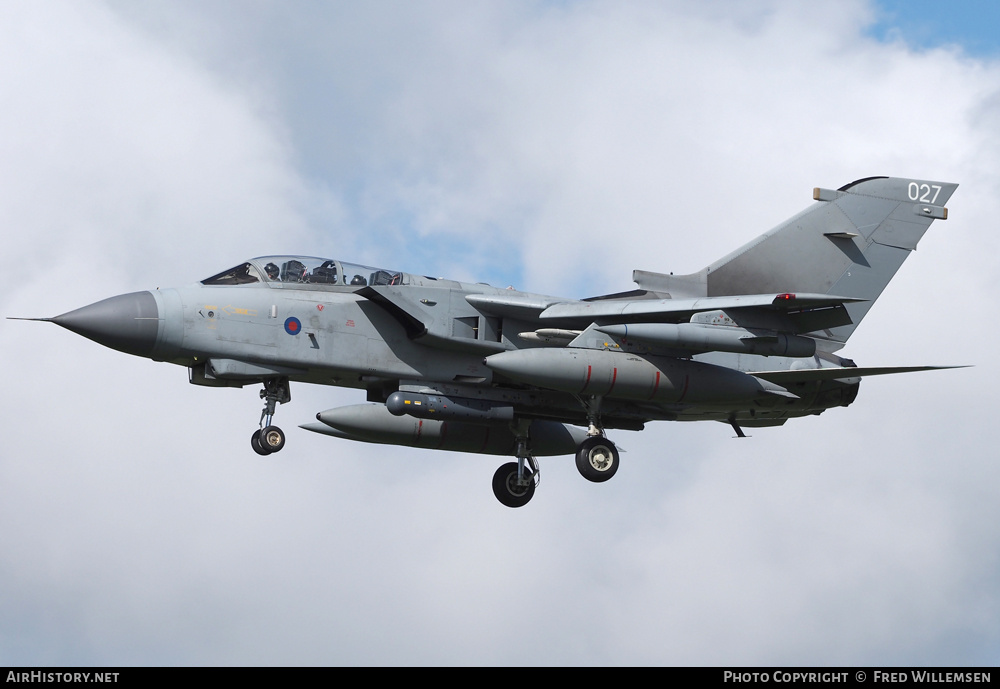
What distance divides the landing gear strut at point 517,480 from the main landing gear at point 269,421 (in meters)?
4.53

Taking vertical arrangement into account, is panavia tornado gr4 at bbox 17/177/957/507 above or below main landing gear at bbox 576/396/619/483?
above

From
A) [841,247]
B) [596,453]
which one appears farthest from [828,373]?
[596,453]

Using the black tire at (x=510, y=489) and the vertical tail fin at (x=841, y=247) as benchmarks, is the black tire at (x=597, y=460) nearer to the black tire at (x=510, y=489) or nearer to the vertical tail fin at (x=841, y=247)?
the black tire at (x=510, y=489)

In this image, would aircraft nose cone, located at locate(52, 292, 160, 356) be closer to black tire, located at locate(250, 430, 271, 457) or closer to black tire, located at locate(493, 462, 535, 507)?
black tire, located at locate(250, 430, 271, 457)

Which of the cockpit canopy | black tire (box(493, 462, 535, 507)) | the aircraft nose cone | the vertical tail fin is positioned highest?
the vertical tail fin

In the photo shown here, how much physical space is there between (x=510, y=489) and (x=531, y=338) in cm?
377

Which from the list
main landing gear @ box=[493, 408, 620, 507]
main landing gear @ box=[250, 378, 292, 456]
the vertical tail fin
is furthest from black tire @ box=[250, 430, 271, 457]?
→ the vertical tail fin

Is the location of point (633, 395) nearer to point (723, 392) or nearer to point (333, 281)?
point (723, 392)

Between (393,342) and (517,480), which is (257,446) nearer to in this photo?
(393,342)

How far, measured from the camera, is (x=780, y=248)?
22625 millimetres

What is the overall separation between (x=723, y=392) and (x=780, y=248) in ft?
11.2

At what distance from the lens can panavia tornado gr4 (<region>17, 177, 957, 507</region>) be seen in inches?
766

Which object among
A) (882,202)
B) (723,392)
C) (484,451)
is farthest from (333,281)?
(882,202)
